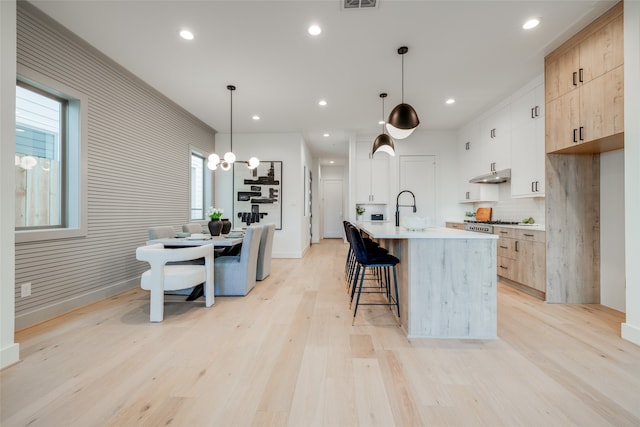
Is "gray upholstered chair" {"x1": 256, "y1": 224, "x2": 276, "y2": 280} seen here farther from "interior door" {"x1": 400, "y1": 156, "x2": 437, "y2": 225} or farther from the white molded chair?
"interior door" {"x1": 400, "y1": 156, "x2": 437, "y2": 225}

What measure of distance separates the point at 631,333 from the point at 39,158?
5.49 meters

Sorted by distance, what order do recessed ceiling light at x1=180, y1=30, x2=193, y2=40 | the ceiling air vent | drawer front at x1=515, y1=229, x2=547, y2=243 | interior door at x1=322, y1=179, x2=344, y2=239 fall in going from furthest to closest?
interior door at x1=322, y1=179, x2=344, y2=239, drawer front at x1=515, y1=229, x2=547, y2=243, recessed ceiling light at x1=180, y1=30, x2=193, y2=40, the ceiling air vent

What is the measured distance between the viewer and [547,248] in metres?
3.20

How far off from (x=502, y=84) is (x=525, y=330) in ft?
10.9

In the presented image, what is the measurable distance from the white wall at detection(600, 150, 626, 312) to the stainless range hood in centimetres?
125

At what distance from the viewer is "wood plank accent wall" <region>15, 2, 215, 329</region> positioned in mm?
2568

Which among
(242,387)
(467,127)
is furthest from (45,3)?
(467,127)

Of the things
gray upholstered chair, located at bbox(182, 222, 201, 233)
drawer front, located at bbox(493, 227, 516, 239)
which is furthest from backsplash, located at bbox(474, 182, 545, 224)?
gray upholstered chair, located at bbox(182, 222, 201, 233)

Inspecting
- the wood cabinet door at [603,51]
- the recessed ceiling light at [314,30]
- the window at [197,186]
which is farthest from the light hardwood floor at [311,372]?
the window at [197,186]

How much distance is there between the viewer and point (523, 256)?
3580 mm

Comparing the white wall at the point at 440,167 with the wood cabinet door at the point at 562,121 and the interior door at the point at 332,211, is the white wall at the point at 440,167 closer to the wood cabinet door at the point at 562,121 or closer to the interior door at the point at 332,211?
the wood cabinet door at the point at 562,121

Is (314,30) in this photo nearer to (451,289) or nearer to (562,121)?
(451,289)

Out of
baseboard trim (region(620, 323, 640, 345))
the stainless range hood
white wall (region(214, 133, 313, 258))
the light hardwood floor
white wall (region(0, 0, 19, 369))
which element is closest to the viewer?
the light hardwood floor

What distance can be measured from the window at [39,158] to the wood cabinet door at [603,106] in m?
5.32
